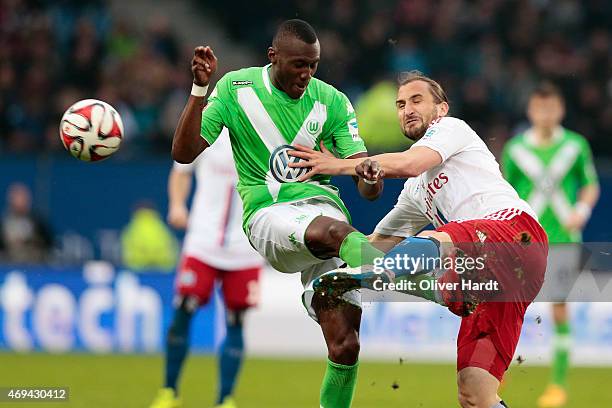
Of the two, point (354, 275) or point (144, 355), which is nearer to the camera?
point (354, 275)

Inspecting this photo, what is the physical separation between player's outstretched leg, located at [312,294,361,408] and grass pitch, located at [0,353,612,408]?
2.38m

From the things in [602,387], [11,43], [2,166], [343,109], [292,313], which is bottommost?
[602,387]

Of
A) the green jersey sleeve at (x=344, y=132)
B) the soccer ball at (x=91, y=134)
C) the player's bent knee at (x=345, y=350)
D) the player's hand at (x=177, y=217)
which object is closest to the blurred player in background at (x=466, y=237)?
the green jersey sleeve at (x=344, y=132)

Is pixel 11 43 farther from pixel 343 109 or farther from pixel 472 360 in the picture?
pixel 472 360

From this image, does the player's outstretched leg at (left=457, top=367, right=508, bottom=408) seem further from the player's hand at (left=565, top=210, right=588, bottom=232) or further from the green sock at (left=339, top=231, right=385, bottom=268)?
the player's hand at (left=565, top=210, right=588, bottom=232)

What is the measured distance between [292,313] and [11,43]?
22.2ft

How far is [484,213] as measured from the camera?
6.16m

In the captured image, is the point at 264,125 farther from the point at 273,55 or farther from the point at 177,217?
the point at 177,217

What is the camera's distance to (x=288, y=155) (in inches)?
260

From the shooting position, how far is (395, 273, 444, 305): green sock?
5965 millimetres

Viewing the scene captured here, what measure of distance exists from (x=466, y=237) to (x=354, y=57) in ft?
35.5

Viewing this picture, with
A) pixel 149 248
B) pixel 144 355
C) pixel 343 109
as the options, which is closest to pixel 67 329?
pixel 144 355

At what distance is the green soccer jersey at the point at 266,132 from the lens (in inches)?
260

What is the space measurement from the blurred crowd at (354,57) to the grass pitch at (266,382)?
4.07 m
